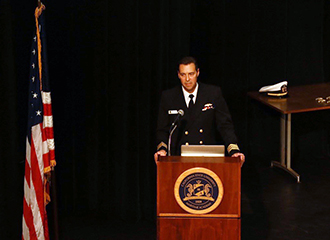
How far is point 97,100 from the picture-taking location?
22.1ft

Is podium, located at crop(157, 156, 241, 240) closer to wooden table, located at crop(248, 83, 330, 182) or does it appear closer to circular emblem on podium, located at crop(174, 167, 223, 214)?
circular emblem on podium, located at crop(174, 167, 223, 214)

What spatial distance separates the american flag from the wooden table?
10.3ft

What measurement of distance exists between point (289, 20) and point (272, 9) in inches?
12.1

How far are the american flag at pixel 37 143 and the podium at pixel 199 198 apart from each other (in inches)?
52.6

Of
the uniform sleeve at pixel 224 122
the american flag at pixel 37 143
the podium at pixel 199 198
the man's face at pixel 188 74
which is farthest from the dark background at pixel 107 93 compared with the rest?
the podium at pixel 199 198

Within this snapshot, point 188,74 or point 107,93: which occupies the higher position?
point 188,74

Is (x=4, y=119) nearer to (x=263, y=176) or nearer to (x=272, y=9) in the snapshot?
(x=263, y=176)

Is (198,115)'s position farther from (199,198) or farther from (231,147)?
(199,198)

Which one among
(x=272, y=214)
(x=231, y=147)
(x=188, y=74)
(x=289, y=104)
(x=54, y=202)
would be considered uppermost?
(x=188, y=74)

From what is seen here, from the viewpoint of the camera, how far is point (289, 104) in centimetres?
816

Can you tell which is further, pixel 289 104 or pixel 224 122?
pixel 289 104

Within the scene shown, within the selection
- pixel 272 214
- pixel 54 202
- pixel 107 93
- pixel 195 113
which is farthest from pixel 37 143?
pixel 272 214

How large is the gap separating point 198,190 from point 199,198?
2.4 inches

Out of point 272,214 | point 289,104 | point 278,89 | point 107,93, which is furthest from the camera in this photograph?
point 278,89
